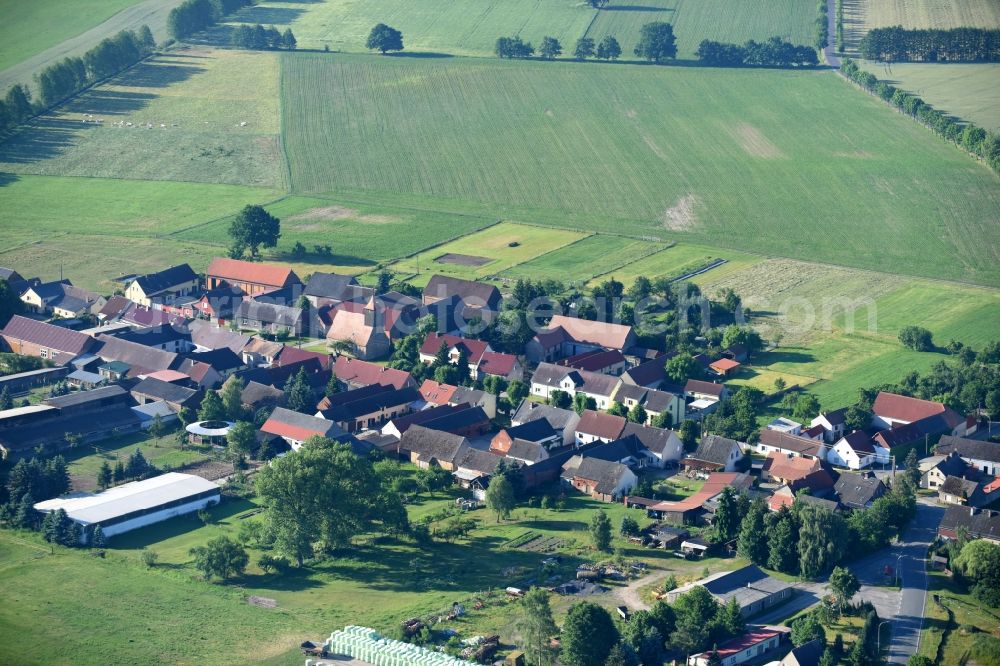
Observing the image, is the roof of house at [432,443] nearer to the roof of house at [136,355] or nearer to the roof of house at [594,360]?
the roof of house at [594,360]

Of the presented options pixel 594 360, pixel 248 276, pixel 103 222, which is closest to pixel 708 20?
pixel 103 222

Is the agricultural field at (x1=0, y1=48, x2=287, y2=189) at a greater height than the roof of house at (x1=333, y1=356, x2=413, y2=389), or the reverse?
the agricultural field at (x1=0, y1=48, x2=287, y2=189)

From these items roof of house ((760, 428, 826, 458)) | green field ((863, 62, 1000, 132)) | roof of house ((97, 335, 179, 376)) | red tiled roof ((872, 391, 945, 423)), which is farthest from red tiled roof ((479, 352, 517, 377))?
green field ((863, 62, 1000, 132))

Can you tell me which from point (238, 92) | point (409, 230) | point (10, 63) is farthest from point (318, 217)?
point (10, 63)

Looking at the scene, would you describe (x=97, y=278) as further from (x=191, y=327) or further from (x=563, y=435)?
(x=563, y=435)

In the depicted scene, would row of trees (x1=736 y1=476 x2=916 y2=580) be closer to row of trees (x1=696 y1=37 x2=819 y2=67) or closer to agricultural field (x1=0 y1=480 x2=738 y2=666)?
agricultural field (x1=0 y1=480 x2=738 y2=666)

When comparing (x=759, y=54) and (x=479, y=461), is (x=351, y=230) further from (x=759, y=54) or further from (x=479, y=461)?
(x=759, y=54)

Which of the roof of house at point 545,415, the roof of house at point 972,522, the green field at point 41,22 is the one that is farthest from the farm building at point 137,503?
the green field at point 41,22
